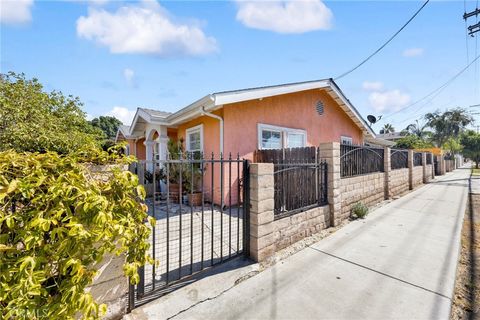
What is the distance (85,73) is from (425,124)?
5647cm

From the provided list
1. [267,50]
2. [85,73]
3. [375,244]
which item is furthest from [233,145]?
[85,73]

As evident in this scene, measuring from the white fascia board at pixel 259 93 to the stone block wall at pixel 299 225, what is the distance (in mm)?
3783

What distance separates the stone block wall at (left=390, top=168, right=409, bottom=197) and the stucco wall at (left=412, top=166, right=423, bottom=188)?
4.34 ft

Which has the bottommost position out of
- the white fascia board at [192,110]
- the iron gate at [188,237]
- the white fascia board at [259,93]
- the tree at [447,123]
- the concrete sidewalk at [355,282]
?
the concrete sidewalk at [355,282]

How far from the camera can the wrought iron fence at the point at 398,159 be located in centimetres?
938

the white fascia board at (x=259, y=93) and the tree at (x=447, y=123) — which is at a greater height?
the tree at (x=447, y=123)

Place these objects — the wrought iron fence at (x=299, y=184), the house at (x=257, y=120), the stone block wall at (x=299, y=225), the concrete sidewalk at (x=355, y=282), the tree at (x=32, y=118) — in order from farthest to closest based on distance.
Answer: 1. the house at (x=257, y=120)
2. the tree at (x=32, y=118)
3. the wrought iron fence at (x=299, y=184)
4. the stone block wall at (x=299, y=225)
5. the concrete sidewalk at (x=355, y=282)

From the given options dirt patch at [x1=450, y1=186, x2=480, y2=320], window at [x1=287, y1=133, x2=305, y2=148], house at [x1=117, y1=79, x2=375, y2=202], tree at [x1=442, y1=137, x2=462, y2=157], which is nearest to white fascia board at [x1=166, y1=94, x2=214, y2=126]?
house at [x1=117, y1=79, x2=375, y2=202]

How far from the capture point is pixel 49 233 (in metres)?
1.56

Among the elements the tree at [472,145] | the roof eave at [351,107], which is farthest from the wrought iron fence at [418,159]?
the tree at [472,145]

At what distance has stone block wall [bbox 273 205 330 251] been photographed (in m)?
3.84

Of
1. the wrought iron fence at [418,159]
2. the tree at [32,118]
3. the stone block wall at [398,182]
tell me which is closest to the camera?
the tree at [32,118]

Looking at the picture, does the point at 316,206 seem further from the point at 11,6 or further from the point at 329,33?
the point at 11,6

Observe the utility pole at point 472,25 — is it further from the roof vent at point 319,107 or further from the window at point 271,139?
the window at point 271,139
